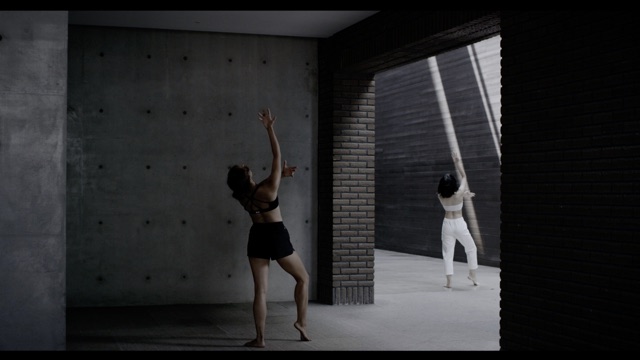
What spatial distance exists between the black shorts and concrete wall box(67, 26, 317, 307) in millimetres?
2819

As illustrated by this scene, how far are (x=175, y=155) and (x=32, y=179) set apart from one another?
349cm

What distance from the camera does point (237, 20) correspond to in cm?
952

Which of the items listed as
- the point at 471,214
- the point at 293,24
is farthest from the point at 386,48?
the point at 471,214

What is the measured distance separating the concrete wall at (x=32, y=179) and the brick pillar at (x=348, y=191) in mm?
4138

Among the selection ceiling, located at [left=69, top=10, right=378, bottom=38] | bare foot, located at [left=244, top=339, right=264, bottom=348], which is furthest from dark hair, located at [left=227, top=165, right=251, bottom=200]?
ceiling, located at [left=69, top=10, right=378, bottom=38]

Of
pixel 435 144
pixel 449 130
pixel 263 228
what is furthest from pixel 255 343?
pixel 435 144

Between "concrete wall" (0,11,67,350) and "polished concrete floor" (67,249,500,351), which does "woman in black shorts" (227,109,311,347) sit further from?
"concrete wall" (0,11,67,350)

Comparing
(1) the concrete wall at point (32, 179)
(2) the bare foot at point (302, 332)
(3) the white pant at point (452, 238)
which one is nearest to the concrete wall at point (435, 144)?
(3) the white pant at point (452, 238)

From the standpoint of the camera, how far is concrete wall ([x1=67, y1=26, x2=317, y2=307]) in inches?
385

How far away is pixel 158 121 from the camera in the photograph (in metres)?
10.0

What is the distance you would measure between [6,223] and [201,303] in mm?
3881

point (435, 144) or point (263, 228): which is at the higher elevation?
point (435, 144)
